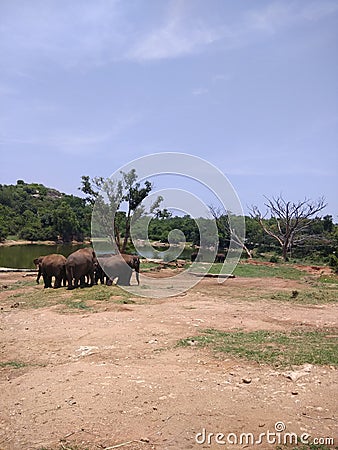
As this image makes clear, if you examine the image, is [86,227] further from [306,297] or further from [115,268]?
[306,297]

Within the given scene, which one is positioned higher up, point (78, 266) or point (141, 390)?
point (78, 266)

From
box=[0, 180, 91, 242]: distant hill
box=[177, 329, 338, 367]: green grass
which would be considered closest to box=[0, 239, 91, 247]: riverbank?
box=[0, 180, 91, 242]: distant hill

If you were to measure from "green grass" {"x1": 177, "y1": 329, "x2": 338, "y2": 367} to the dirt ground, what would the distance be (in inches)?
11.2

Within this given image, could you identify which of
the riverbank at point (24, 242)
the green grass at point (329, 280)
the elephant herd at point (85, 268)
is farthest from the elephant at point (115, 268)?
the riverbank at point (24, 242)

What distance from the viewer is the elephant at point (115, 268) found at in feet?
52.1

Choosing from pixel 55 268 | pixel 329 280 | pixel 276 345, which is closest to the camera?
pixel 276 345

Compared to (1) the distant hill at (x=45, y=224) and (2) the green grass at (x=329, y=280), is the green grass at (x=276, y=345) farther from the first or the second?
(1) the distant hill at (x=45, y=224)

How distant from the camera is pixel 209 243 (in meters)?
25.8

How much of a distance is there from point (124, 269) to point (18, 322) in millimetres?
6986

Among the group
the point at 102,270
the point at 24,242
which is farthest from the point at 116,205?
the point at 24,242

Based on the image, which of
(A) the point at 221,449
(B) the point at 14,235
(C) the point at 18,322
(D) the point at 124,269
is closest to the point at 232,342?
(A) the point at 221,449

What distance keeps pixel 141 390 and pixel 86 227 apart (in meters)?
56.7

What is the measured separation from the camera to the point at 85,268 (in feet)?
48.5

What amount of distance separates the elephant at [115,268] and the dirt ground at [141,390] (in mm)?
6625
